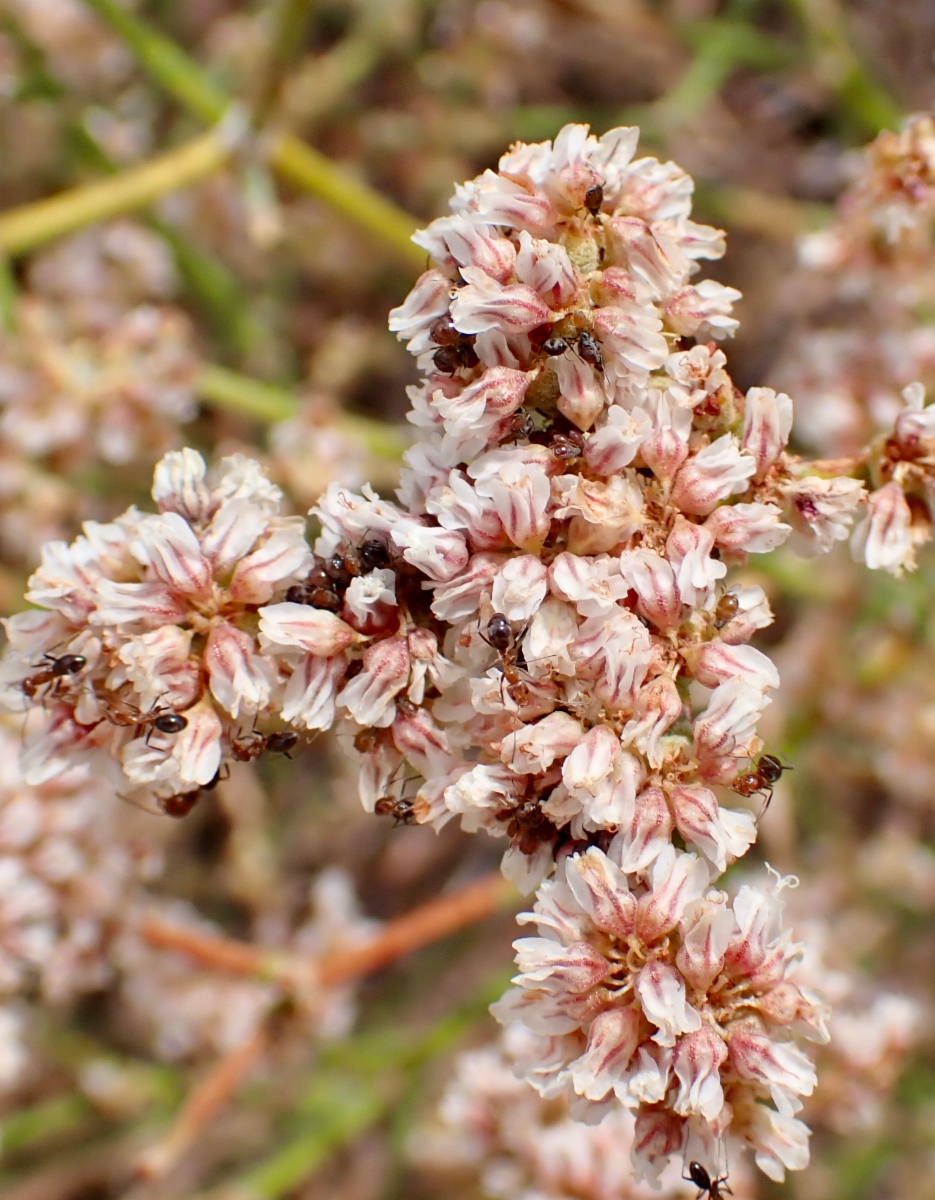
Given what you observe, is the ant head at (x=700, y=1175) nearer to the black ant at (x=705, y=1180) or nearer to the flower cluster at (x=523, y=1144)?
the black ant at (x=705, y=1180)

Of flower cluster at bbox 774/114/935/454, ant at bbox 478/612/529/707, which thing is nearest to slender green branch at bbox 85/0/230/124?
flower cluster at bbox 774/114/935/454

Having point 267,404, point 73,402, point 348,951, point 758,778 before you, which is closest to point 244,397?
point 267,404

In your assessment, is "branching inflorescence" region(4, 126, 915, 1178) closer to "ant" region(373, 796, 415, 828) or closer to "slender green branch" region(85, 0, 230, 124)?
"ant" region(373, 796, 415, 828)

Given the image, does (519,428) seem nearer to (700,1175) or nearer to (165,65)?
(700,1175)

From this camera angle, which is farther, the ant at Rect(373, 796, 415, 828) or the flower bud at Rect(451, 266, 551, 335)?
the ant at Rect(373, 796, 415, 828)

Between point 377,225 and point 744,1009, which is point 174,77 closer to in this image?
point 377,225
